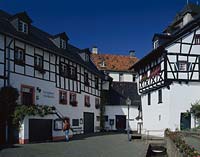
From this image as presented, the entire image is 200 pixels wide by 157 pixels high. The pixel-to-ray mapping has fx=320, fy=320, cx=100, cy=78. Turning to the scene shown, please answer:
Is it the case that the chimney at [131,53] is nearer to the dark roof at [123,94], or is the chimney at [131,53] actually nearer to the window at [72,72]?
the dark roof at [123,94]

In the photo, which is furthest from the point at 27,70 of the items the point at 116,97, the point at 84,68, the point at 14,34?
the point at 116,97

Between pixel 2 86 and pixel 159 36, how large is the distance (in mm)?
15536

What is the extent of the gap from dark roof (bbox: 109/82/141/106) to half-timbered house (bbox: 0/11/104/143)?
26.8ft

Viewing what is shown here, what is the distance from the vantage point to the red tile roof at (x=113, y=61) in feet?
176

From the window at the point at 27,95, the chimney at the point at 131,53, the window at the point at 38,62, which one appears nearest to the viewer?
the window at the point at 27,95

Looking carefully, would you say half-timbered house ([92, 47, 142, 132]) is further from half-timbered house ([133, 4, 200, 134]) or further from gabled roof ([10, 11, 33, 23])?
gabled roof ([10, 11, 33, 23])

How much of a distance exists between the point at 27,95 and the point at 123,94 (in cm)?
2237

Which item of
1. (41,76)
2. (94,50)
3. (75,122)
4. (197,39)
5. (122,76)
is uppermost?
(94,50)

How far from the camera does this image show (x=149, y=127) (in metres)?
32.7

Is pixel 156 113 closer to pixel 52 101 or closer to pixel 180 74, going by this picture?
pixel 180 74

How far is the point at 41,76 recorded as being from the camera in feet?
82.9

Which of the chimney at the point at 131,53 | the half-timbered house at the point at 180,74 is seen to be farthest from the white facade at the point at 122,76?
the half-timbered house at the point at 180,74

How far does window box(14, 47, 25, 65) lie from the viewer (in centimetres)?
2239

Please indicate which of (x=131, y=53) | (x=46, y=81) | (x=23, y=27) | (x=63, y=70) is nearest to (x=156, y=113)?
(x=63, y=70)
